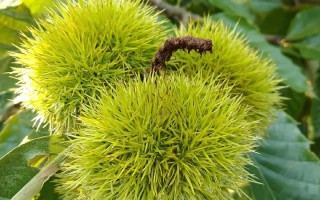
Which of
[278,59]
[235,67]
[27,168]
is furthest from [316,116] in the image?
[27,168]

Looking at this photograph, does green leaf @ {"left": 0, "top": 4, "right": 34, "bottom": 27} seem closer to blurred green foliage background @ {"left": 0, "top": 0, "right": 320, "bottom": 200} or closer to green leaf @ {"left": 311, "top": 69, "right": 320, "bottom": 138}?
blurred green foliage background @ {"left": 0, "top": 0, "right": 320, "bottom": 200}

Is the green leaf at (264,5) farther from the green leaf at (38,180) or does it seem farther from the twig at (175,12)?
the green leaf at (38,180)

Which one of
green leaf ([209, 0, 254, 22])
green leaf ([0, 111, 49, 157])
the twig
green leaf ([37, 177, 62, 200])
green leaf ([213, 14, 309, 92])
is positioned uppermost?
green leaf ([209, 0, 254, 22])

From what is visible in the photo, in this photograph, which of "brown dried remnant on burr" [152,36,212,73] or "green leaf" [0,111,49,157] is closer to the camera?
"brown dried remnant on burr" [152,36,212,73]

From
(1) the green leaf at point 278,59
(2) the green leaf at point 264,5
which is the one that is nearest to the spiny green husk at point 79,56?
(1) the green leaf at point 278,59

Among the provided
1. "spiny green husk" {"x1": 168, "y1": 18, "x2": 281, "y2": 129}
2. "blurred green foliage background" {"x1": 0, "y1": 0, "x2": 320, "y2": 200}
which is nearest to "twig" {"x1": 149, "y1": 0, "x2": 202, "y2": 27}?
"blurred green foliage background" {"x1": 0, "y1": 0, "x2": 320, "y2": 200}

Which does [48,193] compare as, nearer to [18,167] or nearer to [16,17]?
[18,167]

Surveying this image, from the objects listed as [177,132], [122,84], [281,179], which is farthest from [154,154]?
[281,179]
